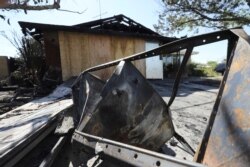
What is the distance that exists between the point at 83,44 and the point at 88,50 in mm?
344

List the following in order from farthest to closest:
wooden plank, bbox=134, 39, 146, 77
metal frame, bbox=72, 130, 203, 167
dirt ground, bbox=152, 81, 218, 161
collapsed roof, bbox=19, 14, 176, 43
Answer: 1. wooden plank, bbox=134, 39, 146, 77
2. collapsed roof, bbox=19, 14, 176, 43
3. dirt ground, bbox=152, 81, 218, 161
4. metal frame, bbox=72, 130, 203, 167

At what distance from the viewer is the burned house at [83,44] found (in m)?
9.93

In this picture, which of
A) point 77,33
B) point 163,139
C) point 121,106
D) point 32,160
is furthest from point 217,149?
point 77,33

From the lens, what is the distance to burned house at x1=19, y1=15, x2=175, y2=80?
32.6ft

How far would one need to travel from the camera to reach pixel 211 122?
1.29 m

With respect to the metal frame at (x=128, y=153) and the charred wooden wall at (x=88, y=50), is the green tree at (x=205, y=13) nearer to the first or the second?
the charred wooden wall at (x=88, y=50)

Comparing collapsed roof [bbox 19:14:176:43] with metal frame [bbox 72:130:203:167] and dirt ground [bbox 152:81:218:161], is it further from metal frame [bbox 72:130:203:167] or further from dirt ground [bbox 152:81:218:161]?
metal frame [bbox 72:130:203:167]

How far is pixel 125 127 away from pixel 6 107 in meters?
5.56

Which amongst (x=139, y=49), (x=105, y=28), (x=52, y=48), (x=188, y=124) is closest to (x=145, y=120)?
(x=188, y=124)

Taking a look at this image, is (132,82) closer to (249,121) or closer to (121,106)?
(121,106)

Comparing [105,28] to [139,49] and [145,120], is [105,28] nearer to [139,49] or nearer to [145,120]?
[139,49]

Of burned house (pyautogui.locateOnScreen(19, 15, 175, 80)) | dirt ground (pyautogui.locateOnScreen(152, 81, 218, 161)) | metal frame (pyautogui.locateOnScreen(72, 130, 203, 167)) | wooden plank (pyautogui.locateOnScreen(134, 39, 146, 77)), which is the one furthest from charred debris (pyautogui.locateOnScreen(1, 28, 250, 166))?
wooden plank (pyautogui.locateOnScreen(134, 39, 146, 77))

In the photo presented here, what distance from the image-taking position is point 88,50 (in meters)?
10.7

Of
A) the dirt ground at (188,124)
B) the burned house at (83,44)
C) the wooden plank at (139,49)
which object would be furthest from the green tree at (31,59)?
the dirt ground at (188,124)
